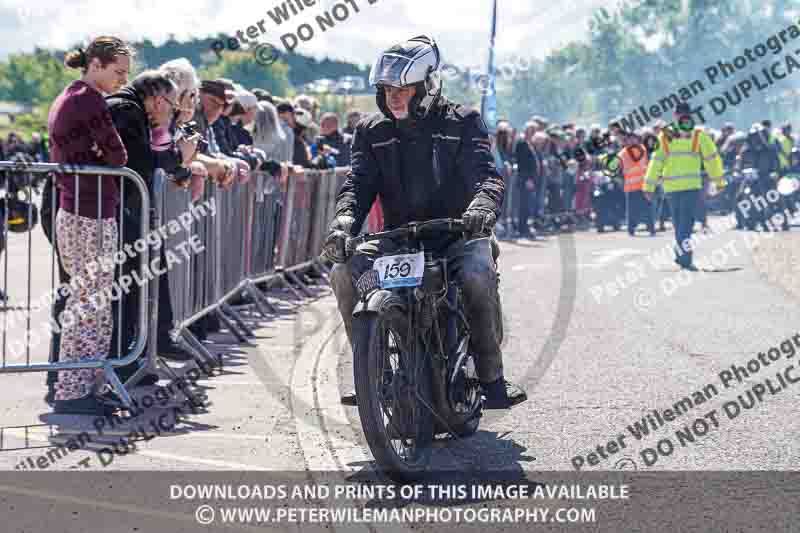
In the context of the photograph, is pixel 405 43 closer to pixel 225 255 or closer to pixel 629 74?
pixel 225 255

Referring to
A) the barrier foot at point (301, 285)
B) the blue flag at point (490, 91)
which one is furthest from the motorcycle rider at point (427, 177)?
the blue flag at point (490, 91)

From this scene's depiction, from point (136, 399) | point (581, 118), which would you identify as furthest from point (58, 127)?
point (581, 118)

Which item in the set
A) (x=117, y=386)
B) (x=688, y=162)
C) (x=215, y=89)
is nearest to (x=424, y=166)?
(x=117, y=386)

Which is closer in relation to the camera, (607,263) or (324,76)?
(607,263)

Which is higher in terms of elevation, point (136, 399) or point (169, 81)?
point (169, 81)

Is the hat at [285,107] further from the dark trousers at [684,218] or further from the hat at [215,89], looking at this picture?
the dark trousers at [684,218]

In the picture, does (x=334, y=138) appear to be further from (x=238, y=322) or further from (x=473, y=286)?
(x=473, y=286)

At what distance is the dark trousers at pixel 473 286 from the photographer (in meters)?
6.29

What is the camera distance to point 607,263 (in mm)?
18719

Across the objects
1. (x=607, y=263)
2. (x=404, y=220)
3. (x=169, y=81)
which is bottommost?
(x=607, y=263)

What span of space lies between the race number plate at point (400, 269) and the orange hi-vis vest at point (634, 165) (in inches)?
814

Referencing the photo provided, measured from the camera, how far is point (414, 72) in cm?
644

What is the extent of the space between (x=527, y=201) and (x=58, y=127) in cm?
1819

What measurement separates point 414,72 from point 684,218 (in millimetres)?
11663
